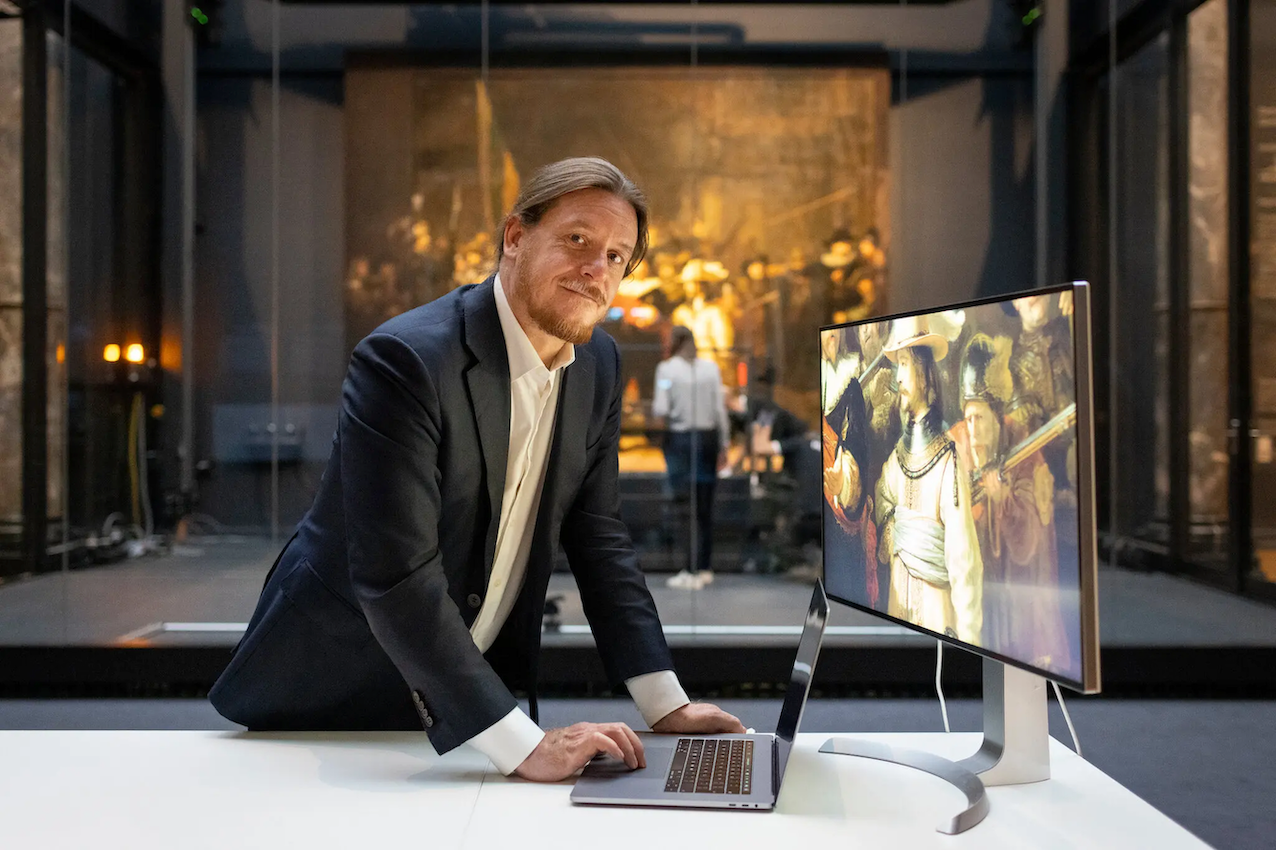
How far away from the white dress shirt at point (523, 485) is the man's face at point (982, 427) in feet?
1.91

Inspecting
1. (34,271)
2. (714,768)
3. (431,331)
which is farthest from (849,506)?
(34,271)

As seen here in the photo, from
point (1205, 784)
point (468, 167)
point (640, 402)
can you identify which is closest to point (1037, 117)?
point (640, 402)

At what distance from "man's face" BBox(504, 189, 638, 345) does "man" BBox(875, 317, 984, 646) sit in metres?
0.39

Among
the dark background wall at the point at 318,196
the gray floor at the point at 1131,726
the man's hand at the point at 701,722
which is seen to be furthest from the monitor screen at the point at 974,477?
the dark background wall at the point at 318,196

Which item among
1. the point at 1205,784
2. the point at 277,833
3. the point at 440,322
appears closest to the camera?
the point at 277,833

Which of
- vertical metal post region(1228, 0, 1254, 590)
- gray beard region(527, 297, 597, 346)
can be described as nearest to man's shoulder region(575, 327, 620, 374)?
gray beard region(527, 297, 597, 346)

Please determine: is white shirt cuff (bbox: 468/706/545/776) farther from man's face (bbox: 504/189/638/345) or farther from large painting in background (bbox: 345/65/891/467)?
large painting in background (bbox: 345/65/891/467)

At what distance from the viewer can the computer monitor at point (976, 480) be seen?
40.5 inches

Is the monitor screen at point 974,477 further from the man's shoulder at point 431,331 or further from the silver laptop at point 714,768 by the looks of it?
the man's shoulder at point 431,331

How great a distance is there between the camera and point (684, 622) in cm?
490

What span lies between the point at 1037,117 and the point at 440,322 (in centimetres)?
436

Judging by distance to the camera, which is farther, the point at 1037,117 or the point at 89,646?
the point at 1037,117

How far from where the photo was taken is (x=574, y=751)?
1287 mm

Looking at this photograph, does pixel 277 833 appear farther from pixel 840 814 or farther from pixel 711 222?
pixel 711 222
